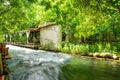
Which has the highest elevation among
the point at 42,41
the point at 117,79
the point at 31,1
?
the point at 31,1

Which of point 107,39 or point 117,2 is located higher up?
point 117,2

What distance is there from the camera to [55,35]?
137 feet

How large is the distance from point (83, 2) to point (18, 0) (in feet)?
36.8

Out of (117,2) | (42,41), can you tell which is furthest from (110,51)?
(42,41)

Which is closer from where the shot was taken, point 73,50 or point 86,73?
point 86,73

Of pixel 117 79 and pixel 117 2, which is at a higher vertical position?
pixel 117 2

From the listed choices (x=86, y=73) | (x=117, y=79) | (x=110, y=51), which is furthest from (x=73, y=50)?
(x=117, y=79)

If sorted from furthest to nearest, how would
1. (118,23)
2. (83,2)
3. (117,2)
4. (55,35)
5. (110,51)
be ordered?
(55,35) < (118,23) < (110,51) < (117,2) < (83,2)

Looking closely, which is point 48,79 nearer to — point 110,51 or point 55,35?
point 110,51

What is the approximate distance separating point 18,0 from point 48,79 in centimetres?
1208

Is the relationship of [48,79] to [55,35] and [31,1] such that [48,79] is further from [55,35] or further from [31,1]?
[55,35]

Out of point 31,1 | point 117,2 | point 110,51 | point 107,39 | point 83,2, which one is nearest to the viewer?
point 83,2

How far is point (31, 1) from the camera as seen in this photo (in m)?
24.4

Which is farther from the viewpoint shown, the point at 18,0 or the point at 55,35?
the point at 55,35
